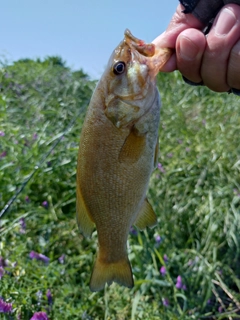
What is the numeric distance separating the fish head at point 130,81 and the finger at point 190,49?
9cm

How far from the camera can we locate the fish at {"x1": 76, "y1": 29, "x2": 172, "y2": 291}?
153 cm

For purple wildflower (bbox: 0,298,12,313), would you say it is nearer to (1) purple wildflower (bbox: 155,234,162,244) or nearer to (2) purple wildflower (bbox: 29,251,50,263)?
(2) purple wildflower (bbox: 29,251,50,263)

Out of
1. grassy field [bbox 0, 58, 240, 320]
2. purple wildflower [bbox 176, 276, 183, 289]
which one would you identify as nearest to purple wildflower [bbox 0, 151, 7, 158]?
grassy field [bbox 0, 58, 240, 320]

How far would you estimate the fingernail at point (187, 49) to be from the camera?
5.06 feet

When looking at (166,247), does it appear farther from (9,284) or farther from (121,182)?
(121,182)

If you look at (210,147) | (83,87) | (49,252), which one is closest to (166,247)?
(49,252)

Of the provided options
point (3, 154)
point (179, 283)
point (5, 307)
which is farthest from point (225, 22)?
point (3, 154)

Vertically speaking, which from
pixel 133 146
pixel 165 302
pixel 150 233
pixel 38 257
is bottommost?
pixel 165 302

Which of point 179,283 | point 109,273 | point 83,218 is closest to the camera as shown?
point 83,218

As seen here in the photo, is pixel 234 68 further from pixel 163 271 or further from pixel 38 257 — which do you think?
pixel 38 257

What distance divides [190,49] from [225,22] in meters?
0.14

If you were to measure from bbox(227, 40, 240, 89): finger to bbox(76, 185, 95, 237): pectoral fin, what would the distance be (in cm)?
64

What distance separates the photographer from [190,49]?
1550 millimetres

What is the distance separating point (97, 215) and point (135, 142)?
0.30 metres
